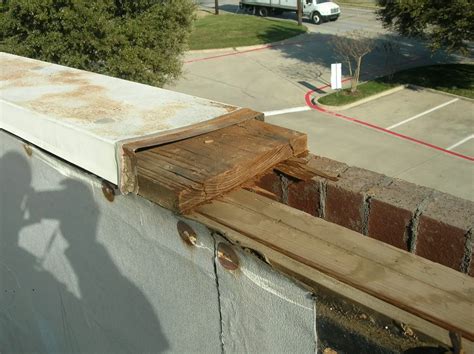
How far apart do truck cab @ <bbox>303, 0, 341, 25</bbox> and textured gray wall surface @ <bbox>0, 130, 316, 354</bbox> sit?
1196 inches

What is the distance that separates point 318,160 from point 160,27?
12566mm

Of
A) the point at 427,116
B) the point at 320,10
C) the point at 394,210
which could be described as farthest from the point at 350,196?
the point at 320,10

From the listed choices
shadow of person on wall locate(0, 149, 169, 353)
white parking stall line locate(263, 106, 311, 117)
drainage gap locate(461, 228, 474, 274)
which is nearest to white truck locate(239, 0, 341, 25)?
white parking stall line locate(263, 106, 311, 117)

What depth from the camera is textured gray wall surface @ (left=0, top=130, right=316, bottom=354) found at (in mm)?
1970

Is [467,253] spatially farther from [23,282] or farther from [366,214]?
[23,282]

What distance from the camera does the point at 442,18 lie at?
15.9 m

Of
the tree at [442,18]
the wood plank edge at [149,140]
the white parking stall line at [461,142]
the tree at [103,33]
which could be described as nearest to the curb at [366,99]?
the tree at [442,18]

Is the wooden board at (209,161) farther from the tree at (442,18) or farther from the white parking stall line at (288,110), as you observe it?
the tree at (442,18)

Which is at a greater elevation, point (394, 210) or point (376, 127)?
point (394, 210)

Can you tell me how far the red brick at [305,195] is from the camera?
2.53 m

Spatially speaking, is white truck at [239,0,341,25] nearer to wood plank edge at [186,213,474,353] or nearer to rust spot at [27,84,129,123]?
rust spot at [27,84,129,123]

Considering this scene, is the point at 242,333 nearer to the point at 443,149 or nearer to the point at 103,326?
the point at 103,326

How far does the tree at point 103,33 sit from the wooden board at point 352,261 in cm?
1222

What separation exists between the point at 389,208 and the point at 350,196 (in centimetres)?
20
